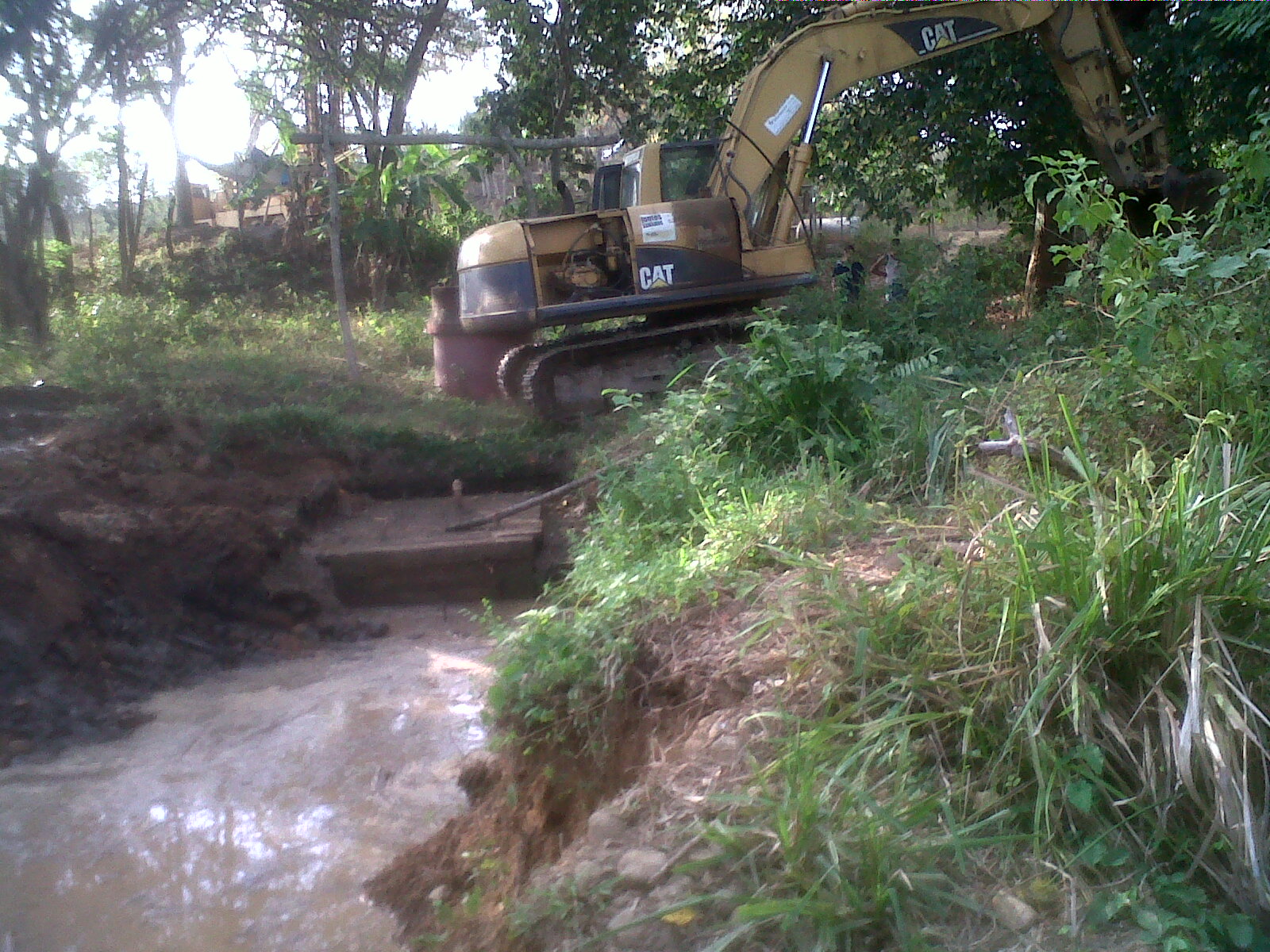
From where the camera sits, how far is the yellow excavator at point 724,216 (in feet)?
28.0

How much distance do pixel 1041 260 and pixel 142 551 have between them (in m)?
7.22

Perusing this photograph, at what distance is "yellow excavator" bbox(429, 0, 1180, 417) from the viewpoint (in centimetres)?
853

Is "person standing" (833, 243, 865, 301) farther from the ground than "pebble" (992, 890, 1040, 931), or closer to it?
farther from the ground

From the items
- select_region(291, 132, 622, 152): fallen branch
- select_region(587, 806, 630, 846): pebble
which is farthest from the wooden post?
select_region(587, 806, 630, 846): pebble

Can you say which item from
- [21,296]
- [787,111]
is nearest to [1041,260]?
[787,111]

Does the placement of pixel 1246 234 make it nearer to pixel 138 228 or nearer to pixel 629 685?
pixel 629 685

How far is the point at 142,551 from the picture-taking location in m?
6.66

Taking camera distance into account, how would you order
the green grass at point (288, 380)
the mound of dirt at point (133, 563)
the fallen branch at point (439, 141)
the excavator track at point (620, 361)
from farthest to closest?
1. the excavator track at point (620, 361)
2. the fallen branch at point (439, 141)
3. the green grass at point (288, 380)
4. the mound of dirt at point (133, 563)

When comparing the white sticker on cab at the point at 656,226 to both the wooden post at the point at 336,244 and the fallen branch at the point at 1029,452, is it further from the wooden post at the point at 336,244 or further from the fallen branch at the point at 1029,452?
the fallen branch at the point at 1029,452

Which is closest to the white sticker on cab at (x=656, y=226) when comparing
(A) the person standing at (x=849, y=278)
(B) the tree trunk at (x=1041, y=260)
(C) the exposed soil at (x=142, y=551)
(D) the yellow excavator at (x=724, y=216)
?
Answer: (D) the yellow excavator at (x=724, y=216)

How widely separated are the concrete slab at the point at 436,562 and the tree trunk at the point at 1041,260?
4339 millimetres

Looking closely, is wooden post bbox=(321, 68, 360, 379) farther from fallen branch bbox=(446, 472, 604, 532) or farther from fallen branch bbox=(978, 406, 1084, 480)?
fallen branch bbox=(978, 406, 1084, 480)

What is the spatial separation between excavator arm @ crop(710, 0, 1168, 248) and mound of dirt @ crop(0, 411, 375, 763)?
161 inches

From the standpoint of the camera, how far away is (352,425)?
8453 mm
